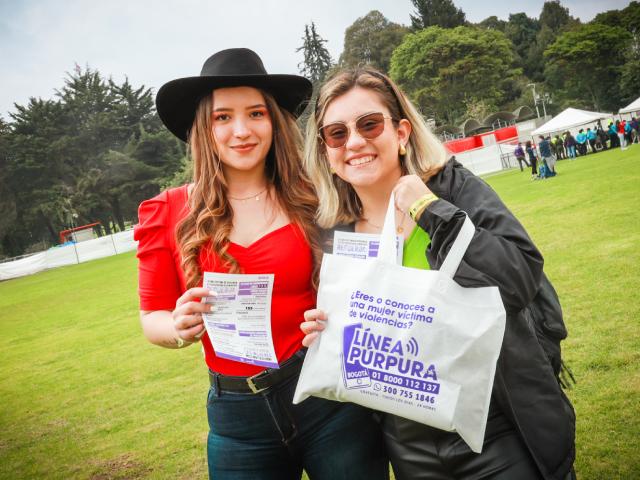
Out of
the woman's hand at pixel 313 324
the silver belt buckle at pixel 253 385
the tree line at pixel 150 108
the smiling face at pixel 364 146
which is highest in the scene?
the tree line at pixel 150 108

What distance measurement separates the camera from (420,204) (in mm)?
1680

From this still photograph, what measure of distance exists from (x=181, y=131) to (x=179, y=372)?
4898 mm

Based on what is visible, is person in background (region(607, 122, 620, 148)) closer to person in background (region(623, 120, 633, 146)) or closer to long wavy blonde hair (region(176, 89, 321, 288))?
person in background (region(623, 120, 633, 146))

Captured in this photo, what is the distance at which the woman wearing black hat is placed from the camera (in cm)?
200

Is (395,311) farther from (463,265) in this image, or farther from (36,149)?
(36,149)

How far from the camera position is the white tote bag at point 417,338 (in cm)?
152

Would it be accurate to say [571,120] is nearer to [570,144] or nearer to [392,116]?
[570,144]

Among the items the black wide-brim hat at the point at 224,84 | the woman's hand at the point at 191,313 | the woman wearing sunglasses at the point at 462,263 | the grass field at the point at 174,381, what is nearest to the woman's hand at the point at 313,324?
the woman wearing sunglasses at the point at 462,263

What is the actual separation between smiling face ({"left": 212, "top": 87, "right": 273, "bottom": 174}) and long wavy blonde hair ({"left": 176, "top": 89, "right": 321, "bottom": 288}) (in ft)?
0.22

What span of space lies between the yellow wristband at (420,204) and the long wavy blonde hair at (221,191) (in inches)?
22.6

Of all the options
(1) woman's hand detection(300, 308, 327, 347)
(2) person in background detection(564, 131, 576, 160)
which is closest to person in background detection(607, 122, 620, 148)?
(2) person in background detection(564, 131, 576, 160)

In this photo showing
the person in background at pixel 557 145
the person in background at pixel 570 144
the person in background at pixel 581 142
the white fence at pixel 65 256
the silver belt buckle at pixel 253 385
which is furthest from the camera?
the white fence at pixel 65 256

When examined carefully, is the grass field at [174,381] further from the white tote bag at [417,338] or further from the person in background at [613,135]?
the person in background at [613,135]

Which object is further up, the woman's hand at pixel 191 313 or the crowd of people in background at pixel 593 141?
the woman's hand at pixel 191 313
